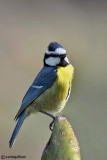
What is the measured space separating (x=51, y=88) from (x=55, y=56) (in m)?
0.23

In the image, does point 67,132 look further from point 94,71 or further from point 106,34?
point 106,34

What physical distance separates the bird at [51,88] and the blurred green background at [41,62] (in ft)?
4.80

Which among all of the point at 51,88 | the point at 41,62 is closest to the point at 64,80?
the point at 51,88

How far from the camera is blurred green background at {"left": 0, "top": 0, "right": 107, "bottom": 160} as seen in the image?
5.98 meters

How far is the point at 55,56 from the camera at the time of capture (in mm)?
3707

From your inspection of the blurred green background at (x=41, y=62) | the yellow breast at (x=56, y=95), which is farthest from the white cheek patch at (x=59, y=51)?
the blurred green background at (x=41, y=62)

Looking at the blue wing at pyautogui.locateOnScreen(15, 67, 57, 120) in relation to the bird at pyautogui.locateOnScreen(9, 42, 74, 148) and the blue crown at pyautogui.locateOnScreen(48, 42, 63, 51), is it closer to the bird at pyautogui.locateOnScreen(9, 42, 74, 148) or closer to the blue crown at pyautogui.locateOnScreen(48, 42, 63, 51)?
the bird at pyautogui.locateOnScreen(9, 42, 74, 148)

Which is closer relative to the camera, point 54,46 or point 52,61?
point 54,46

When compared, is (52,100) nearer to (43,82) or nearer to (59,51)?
(43,82)

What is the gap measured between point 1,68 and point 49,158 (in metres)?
6.52

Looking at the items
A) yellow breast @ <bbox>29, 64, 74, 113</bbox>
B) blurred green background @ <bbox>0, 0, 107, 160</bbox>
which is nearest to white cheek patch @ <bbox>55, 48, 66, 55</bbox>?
yellow breast @ <bbox>29, 64, 74, 113</bbox>

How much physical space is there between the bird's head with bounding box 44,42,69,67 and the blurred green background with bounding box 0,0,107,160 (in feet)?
4.95

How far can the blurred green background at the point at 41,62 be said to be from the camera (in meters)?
5.98

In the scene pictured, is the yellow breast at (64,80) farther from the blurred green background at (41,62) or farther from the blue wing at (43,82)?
the blurred green background at (41,62)
